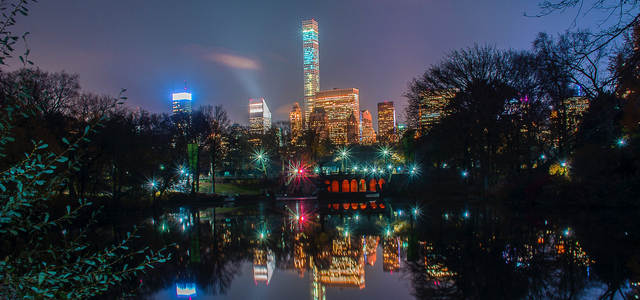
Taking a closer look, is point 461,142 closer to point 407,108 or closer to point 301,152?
point 407,108

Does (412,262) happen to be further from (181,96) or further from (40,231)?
(181,96)

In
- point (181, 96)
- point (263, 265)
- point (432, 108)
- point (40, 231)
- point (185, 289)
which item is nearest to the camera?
point (40, 231)

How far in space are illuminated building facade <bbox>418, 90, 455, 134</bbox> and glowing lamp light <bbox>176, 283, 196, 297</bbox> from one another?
38412mm

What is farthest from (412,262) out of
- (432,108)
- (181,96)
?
(181,96)

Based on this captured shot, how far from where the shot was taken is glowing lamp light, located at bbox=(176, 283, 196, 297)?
480 inches

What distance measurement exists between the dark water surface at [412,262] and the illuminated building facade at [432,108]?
24788mm

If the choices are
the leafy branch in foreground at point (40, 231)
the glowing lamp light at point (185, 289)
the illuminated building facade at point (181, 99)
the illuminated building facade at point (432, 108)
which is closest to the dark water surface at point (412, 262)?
the glowing lamp light at point (185, 289)

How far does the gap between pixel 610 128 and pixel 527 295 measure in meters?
4.86

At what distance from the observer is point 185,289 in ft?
41.8

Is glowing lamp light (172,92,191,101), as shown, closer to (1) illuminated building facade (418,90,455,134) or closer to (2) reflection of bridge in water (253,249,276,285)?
(1) illuminated building facade (418,90,455,134)

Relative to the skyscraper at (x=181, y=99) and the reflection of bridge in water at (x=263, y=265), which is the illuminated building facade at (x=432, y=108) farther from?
the skyscraper at (x=181, y=99)

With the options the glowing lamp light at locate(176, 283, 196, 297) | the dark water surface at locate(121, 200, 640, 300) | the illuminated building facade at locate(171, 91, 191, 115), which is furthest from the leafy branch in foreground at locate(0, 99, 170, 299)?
the illuminated building facade at locate(171, 91, 191, 115)

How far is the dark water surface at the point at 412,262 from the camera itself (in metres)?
11.4

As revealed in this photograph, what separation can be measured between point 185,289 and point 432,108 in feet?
133
